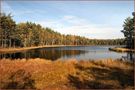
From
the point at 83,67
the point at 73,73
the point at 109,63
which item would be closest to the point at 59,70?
the point at 73,73

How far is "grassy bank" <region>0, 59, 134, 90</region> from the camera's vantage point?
52.1ft

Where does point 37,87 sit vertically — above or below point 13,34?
below

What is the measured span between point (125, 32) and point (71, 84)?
7740 cm

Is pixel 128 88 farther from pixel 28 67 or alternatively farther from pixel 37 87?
pixel 28 67

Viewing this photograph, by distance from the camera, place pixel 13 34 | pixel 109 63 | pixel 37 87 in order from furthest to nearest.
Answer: pixel 13 34
pixel 109 63
pixel 37 87

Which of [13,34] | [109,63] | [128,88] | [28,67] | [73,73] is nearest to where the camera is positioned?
[128,88]

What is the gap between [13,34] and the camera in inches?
3369

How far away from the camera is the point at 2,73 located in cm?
1934

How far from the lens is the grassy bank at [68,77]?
625 inches

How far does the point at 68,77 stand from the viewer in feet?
59.1

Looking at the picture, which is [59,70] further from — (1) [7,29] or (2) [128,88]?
(1) [7,29]

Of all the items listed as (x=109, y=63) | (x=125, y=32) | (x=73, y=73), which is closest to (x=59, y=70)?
(x=73, y=73)

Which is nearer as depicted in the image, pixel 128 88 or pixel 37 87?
pixel 128 88

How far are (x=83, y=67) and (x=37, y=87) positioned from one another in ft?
23.1
